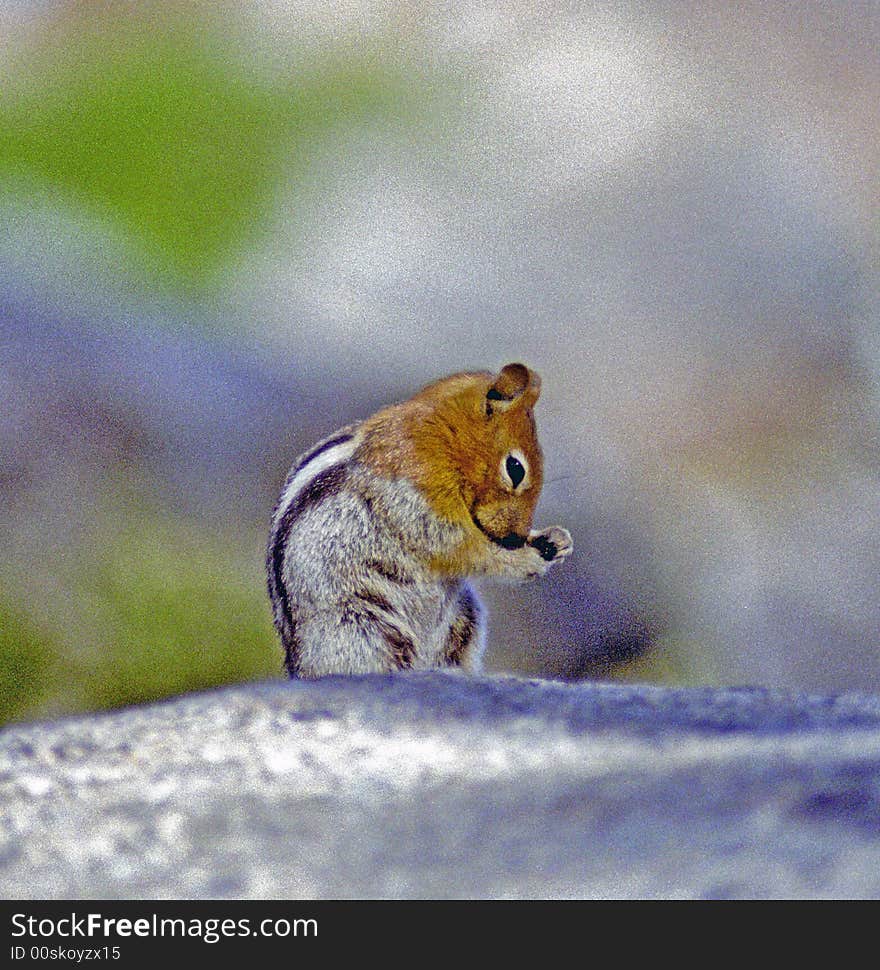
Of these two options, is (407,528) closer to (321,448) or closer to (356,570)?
(356,570)

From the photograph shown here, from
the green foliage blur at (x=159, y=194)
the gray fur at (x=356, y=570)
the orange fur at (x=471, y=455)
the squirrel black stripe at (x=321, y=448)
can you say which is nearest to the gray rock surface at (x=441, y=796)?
the gray fur at (x=356, y=570)

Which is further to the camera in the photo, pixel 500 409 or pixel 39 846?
pixel 500 409

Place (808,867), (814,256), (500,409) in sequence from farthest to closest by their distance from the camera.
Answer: (814,256)
(500,409)
(808,867)

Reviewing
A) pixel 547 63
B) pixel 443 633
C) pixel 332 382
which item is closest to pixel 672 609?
pixel 332 382

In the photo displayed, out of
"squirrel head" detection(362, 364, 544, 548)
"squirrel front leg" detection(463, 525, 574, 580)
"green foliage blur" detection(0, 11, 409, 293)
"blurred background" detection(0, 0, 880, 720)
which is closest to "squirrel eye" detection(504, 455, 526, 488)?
"squirrel head" detection(362, 364, 544, 548)

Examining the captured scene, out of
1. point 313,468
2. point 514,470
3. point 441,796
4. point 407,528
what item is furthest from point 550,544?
point 441,796

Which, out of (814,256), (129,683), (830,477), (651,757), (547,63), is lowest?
(651,757)

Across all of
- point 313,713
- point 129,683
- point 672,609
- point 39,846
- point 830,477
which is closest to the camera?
point 39,846

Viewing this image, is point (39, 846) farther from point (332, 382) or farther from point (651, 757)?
point (332, 382)
